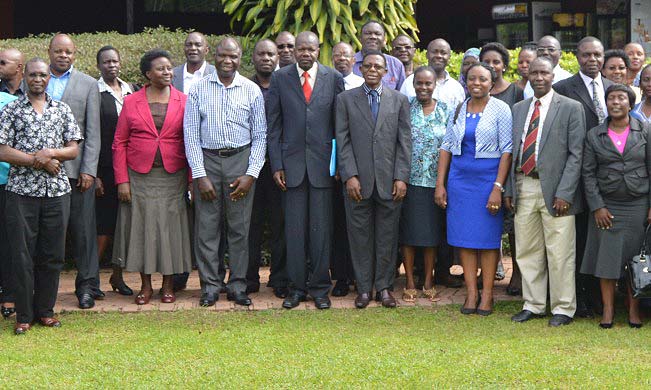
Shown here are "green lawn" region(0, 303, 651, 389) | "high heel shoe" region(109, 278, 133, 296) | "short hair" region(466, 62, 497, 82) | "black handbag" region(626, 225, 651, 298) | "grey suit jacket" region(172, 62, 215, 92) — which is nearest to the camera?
"green lawn" region(0, 303, 651, 389)

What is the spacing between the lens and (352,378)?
6379 mm

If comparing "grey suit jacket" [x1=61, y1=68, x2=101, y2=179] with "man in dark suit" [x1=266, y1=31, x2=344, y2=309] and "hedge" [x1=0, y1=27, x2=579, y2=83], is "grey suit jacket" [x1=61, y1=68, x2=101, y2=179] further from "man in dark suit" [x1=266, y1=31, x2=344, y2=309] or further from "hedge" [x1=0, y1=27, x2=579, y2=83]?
"hedge" [x1=0, y1=27, x2=579, y2=83]

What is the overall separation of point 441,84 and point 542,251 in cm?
192

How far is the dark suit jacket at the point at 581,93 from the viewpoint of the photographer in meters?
8.04

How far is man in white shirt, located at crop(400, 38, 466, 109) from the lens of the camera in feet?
28.8

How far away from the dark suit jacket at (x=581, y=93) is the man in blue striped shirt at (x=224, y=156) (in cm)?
250

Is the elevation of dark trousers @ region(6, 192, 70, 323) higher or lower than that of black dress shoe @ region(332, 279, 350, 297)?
higher

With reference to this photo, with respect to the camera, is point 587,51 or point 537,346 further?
point 587,51

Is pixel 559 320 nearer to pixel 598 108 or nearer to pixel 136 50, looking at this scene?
pixel 598 108

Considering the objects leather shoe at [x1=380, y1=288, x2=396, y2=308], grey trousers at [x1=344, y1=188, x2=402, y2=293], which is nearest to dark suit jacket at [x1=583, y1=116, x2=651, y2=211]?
grey trousers at [x1=344, y1=188, x2=402, y2=293]

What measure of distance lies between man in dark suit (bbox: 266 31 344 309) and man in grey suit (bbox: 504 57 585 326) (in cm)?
153

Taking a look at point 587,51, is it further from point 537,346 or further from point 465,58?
point 537,346

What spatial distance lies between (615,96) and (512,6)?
8787 millimetres

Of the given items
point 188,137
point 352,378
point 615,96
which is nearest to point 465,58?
point 615,96
